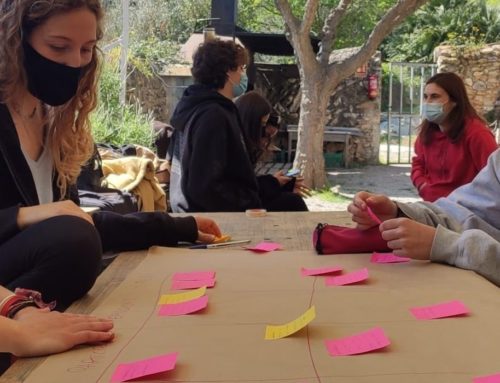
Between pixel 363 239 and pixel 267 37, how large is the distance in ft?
30.6

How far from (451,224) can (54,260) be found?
3.43ft

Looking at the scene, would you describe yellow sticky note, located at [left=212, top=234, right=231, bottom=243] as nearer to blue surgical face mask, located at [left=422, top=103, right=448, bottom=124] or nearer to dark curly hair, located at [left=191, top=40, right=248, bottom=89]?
dark curly hair, located at [left=191, top=40, right=248, bottom=89]

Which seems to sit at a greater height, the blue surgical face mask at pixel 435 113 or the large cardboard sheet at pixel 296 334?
the blue surgical face mask at pixel 435 113

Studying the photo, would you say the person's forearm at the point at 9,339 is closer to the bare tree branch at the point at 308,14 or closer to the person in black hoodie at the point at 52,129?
the person in black hoodie at the point at 52,129

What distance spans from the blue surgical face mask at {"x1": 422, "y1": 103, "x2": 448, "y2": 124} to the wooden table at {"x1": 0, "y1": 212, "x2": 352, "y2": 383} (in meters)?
2.00

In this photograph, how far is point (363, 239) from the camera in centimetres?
175

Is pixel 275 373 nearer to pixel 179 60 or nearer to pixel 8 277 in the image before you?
pixel 8 277

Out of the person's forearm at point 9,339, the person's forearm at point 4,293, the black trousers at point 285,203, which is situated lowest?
the black trousers at point 285,203

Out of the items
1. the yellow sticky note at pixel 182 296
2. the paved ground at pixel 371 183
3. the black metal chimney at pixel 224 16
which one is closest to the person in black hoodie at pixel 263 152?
the yellow sticky note at pixel 182 296

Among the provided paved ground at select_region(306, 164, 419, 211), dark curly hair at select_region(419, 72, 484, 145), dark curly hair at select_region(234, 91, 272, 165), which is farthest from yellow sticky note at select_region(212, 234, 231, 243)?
paved ground at select_region(306, 164, 419, 211)

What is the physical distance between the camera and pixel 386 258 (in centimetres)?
166

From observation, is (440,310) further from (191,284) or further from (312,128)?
(312,128)

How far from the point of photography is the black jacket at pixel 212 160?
3.21m

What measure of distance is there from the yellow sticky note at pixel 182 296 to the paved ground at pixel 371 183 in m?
6.56
